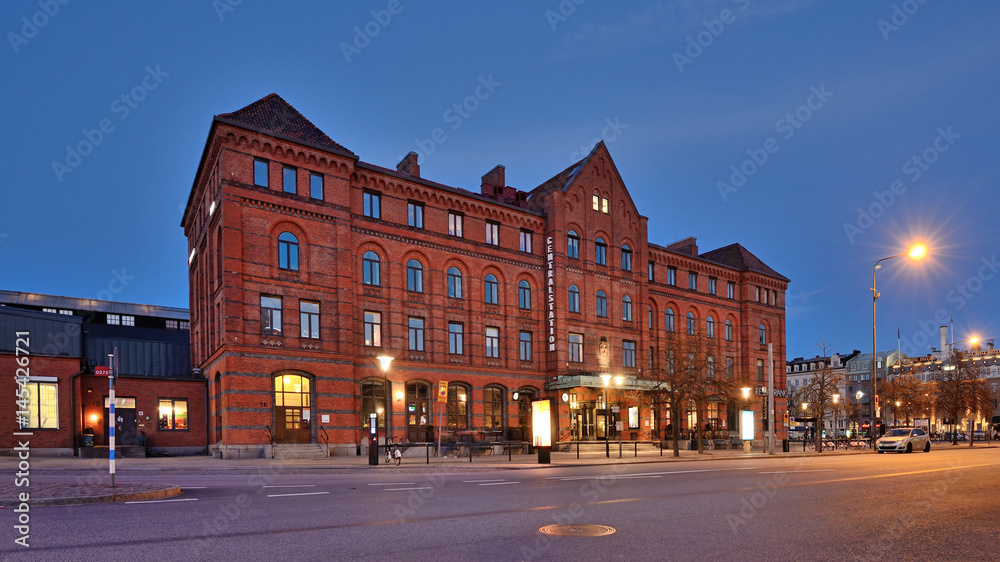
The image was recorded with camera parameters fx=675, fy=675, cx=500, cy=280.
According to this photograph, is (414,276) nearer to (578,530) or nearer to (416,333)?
(416,333)

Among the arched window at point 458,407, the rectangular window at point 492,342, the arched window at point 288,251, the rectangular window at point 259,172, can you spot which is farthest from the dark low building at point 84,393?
the rectangular window at point 492,342

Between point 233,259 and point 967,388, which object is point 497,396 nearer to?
point 233,259

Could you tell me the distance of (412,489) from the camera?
15750 millimetres

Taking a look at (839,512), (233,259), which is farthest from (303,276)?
(839,512)

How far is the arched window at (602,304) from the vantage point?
45.3 m

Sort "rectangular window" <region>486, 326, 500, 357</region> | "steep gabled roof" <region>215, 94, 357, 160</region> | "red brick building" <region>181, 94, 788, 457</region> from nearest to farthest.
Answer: "red brick building" <region>181, 94, 788, 457</region>
"steep gabled roof" <region>215, 94, 357, 160</region>
"rectangular window" <region>486, 326, 500, 357</region>

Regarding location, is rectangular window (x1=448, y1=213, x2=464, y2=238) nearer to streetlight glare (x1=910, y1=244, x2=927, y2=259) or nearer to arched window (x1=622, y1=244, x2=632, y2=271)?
arched window (x1=622, y1=244, x2=632, y2=271)

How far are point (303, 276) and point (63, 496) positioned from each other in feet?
66.9

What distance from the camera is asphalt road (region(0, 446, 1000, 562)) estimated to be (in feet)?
26.6

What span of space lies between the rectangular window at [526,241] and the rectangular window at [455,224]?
15.4ft

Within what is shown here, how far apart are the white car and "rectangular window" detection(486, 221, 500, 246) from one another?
26.6 metres

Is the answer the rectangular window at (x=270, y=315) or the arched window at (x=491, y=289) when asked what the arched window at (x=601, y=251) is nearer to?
the arched window at (x=491, y=289)

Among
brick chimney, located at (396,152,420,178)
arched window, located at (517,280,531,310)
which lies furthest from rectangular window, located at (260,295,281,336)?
arched window, located at (517,280,531,310)

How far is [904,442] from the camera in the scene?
133 feet
